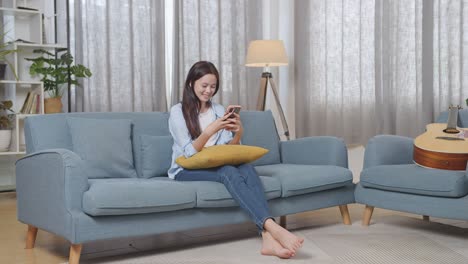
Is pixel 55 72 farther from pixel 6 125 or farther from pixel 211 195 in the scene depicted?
pixel 211 195

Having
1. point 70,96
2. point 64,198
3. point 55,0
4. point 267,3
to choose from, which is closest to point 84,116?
point 64,198

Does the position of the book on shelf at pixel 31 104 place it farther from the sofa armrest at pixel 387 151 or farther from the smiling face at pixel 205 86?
the sofa armrest at pixel 387 151

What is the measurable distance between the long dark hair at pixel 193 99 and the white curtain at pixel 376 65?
2144mm

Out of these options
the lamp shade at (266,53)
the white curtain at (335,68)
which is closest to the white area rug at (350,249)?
the white curtain at (335,68)

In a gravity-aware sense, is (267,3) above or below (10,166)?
above

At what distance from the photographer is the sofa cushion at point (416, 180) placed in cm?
311

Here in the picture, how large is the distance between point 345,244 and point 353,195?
57 cm

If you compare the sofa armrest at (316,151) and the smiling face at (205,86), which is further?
the sofa armrest at (316,151)

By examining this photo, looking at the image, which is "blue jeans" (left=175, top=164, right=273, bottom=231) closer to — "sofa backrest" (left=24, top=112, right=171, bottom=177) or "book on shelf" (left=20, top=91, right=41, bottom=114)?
"sofa backrest" (left=24, top=112, right=171, bottom=177)

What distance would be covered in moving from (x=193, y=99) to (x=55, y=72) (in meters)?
1.89

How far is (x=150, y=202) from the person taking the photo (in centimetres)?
273

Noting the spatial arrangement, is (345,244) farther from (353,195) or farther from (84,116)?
(84,116)

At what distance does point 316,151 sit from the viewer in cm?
378

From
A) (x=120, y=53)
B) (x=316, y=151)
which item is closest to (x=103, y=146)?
(x=316, y=151)
